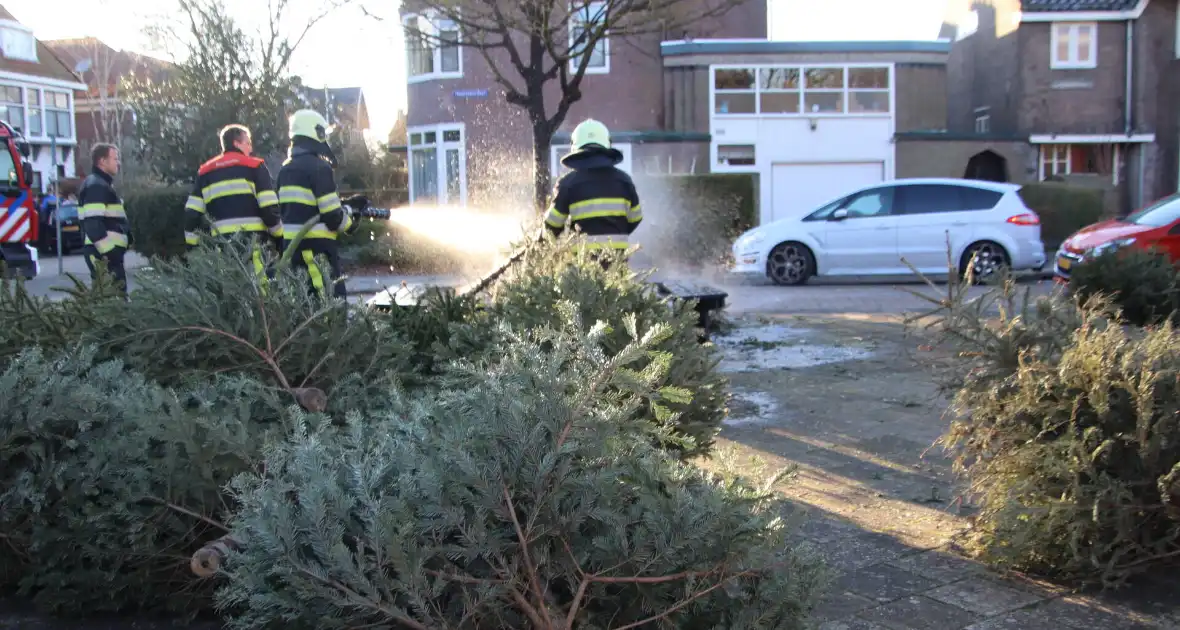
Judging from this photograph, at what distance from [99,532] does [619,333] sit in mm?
1872

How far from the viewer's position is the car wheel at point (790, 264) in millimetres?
16422

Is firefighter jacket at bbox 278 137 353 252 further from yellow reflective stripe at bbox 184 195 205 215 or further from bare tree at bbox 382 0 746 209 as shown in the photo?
bare tree at bbox 382 0 746 209

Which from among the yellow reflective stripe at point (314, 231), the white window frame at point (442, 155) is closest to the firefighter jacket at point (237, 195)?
the yellow reflective stripe at point (314, 231)

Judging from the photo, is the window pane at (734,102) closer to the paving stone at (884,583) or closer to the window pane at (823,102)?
the window pane at (823,102)

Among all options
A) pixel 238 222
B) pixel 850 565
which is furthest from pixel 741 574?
pixel 238 222

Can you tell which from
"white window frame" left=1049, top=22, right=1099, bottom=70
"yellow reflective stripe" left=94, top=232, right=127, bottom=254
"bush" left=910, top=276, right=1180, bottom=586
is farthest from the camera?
"white window frame" left=1049, top=22, right=1099, bottom=70

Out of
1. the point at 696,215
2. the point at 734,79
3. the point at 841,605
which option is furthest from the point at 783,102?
the point at 841,605

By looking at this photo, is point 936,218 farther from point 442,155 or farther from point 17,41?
point 17,41

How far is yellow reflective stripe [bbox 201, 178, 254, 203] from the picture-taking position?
720cm

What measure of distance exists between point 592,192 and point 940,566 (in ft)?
11.7

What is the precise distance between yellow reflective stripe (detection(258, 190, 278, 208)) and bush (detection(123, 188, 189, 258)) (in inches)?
497

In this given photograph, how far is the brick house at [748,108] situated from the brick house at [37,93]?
61.7 feet

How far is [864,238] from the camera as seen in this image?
16.2 metres

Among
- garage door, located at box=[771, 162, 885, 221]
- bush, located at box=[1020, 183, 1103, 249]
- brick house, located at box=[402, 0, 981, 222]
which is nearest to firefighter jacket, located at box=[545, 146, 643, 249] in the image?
bush, located at box=[1020, 183, 1103, 249]
